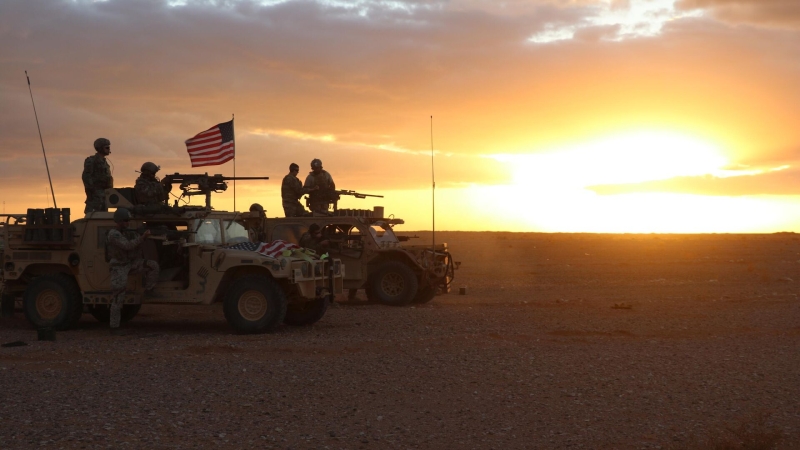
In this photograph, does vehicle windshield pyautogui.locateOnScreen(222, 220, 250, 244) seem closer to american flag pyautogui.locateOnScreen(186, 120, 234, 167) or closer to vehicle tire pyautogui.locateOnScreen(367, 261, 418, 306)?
american flag pyautogui.locateOnScreen(186, 120, 234, 167)

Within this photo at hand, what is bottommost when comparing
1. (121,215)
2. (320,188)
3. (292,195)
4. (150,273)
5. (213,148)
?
(150,273)

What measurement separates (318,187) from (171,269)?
235 inches

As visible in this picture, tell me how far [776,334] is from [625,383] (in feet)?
16.1

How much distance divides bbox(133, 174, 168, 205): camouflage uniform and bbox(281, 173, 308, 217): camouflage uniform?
4.95 m

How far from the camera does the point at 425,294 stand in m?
18.2

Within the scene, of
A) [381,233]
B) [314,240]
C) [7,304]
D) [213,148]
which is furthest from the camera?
[381,233]

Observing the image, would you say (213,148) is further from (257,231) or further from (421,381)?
(421,381)

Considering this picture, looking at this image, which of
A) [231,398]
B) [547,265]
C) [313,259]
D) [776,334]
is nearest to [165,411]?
[231,398]

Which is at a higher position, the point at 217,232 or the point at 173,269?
the point at 217,232

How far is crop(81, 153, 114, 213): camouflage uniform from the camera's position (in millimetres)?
14156

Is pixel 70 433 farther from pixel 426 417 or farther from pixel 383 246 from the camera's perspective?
pixel 383 246

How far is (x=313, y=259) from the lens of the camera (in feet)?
43.0

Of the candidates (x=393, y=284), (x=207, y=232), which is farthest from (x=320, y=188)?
(x=207, y=232)

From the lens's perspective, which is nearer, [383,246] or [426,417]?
[426,417]
